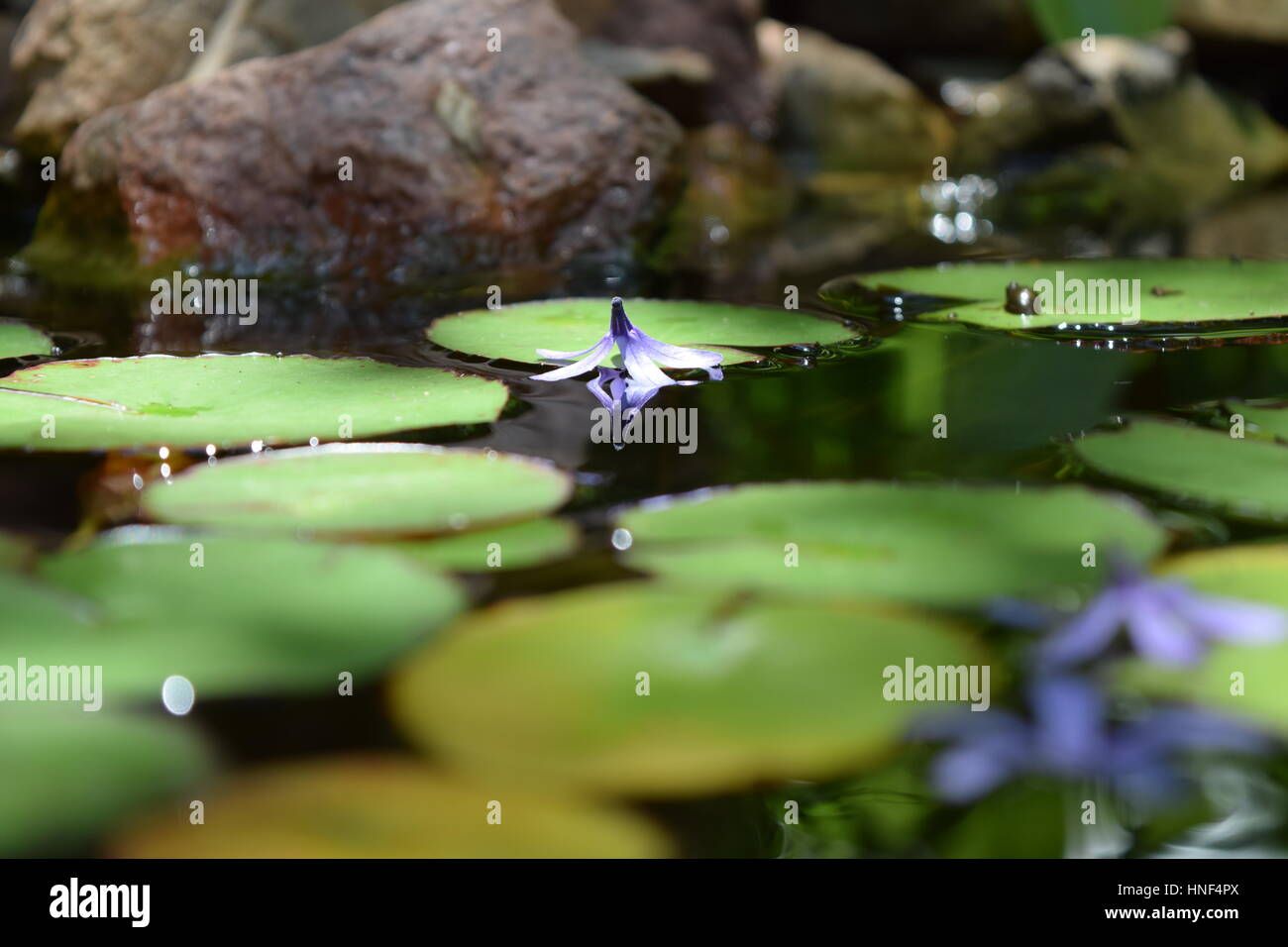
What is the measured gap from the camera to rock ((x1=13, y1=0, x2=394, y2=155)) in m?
3.80

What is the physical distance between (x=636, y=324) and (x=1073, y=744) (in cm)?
132

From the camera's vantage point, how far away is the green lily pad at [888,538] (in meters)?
1.02

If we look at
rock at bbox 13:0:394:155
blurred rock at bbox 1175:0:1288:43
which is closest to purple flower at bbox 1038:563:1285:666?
rock at bbox 13:0:394:155

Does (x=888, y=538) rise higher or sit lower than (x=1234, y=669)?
higher

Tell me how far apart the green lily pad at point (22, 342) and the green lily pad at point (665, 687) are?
1.27 metres

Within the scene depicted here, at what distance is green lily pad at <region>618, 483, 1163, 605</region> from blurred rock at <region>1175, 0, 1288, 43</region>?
6.48 meters

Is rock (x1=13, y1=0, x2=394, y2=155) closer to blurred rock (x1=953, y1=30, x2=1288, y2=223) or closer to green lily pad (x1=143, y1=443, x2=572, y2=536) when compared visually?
green lily pad (x1=143, y1=443, x2=572, y2=536)

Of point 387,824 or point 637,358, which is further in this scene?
point 637,358

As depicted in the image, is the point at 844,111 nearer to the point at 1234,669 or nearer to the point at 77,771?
the point at 1234,669

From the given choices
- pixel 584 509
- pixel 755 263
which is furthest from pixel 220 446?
pixel 755 263

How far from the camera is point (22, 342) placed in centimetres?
199

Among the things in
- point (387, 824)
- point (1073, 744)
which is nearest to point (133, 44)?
point (387, 824)

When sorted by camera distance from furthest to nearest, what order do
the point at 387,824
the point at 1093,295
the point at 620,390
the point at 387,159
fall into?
the point at 387,159, the point at 1093,295, the point at 620,390, the point at 387,824
